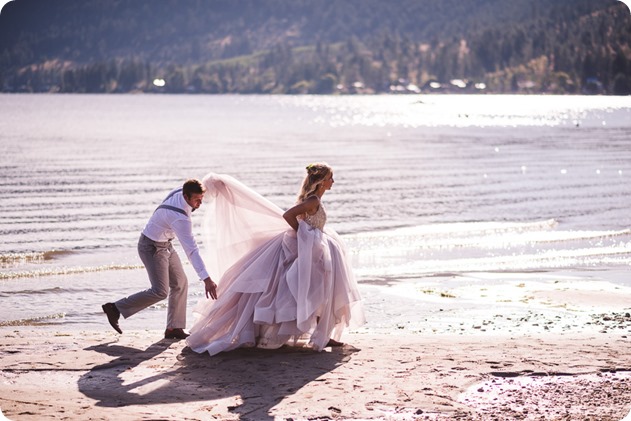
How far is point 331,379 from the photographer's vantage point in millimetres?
10867

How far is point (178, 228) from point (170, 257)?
0.76 m

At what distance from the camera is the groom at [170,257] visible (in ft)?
39.5

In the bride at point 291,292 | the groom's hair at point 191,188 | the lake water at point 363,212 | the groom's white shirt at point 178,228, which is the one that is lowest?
the lake water at point 363,212

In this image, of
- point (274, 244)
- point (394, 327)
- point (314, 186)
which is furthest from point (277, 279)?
point (394, 327)

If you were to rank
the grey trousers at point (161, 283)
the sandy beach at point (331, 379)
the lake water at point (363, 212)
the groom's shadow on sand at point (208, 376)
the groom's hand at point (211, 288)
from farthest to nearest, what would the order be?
the lake water at point (363, 212)
the grey trousers at point (161, 283)
the groom's hand at point (211, 288)
the groom's shadow on sand at point (208, 376)
the sandy beach at point (331, 379)

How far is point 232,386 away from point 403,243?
15329 mm

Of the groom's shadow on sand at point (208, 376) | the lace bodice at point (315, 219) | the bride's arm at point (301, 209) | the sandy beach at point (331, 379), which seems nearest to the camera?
the sandy beach at point (331, 379)

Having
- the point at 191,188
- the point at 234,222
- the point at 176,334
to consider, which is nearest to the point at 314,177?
the point at 234,222

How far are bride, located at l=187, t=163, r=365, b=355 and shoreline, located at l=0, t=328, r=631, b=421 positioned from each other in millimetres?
276

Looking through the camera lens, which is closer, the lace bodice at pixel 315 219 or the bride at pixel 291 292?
the bride at pixel 291 292

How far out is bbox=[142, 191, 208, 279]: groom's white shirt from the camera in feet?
39.4

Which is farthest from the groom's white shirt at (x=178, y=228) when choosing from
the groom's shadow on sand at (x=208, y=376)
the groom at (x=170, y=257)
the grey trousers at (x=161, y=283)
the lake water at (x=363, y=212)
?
the lake water at (x=363, y=212)

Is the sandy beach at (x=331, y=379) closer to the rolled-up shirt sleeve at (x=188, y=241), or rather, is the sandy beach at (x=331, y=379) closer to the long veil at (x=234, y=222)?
the rolled-up shirt sleeve at (x=188, y=241)

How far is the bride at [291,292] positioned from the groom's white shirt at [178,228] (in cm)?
56
